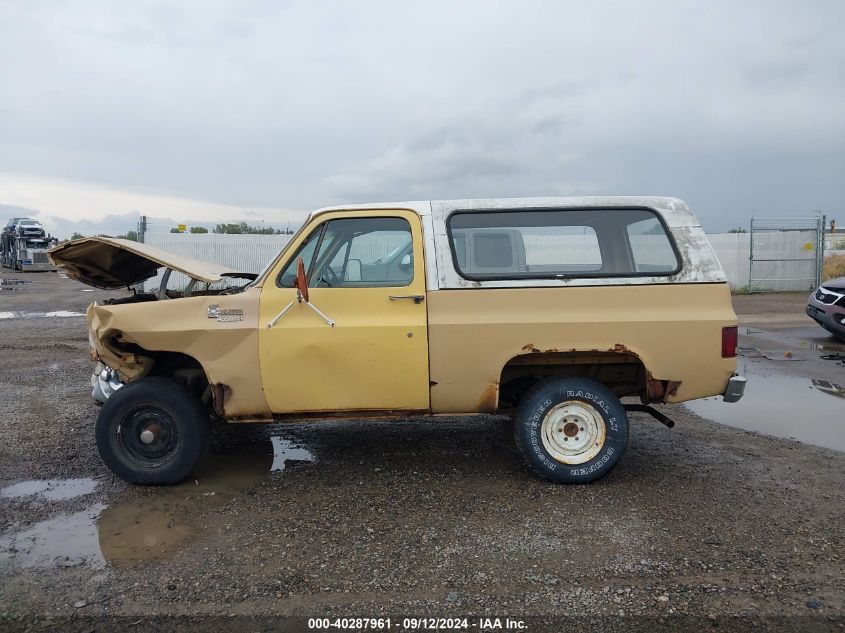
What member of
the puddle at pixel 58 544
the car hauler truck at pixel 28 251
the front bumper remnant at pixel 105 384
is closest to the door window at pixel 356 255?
the front bumper remnant at pixel 105 384

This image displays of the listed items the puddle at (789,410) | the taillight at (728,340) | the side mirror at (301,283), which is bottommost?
the puddle at (789,410)

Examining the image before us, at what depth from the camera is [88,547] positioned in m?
3.98

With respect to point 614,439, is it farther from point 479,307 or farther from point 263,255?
point 263,255

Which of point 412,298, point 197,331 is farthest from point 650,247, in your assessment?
point 197,331

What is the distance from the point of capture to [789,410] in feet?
23.2

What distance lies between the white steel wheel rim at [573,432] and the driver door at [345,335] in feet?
3.14

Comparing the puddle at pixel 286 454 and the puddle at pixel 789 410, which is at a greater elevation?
the puddle at pixel 286 454

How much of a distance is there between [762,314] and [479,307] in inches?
509

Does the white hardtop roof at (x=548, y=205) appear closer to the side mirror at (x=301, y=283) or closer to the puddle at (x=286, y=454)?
the side mirror at (x=301, y=283)

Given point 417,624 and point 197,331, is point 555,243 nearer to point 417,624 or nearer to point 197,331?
point 197,331

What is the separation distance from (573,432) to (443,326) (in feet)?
4.16

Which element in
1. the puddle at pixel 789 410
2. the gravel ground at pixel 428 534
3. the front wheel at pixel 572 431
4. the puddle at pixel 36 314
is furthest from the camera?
the puddle at pixel 36 314

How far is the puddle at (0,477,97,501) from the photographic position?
480 centimetres

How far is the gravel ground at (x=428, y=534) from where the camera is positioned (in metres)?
3.30
